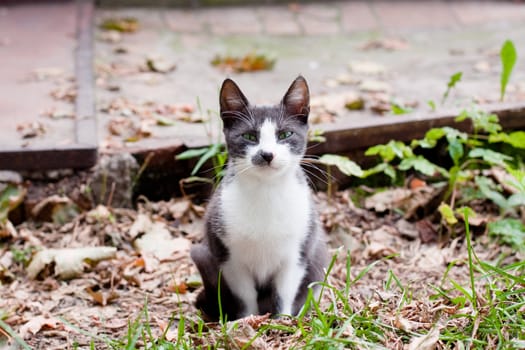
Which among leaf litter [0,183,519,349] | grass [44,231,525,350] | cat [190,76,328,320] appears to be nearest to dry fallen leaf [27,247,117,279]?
leaf litter [0,183,519,349]

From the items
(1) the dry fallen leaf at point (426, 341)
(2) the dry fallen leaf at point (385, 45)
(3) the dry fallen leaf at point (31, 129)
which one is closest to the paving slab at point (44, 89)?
(3) the dry fallen leaf at point (31, 129)

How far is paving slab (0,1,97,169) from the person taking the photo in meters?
4.33

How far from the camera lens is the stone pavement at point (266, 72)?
4.70 metres

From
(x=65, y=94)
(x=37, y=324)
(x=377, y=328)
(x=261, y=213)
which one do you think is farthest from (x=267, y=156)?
(x=65, y=94)

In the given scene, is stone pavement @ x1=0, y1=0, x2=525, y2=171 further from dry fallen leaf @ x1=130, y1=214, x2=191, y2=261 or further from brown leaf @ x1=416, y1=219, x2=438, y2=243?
brown leaf @ x1=416, y1=219, x2=438, y2=243

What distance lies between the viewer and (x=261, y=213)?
10.6 feet

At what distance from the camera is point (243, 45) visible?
6.74m

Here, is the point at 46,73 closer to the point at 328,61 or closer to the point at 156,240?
the point at 156,240

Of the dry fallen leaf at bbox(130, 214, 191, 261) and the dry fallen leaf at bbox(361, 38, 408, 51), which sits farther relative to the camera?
the dry fallen leaf at bbox(361, 38, 408, 51)

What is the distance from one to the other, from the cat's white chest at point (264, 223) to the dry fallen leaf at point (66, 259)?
96 centimetres

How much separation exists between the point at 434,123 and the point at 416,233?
0.75 meters

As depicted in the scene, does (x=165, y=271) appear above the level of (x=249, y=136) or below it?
below

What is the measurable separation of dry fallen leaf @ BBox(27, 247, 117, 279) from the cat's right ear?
3.71 feet

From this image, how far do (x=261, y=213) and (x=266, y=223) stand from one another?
0.16ft
